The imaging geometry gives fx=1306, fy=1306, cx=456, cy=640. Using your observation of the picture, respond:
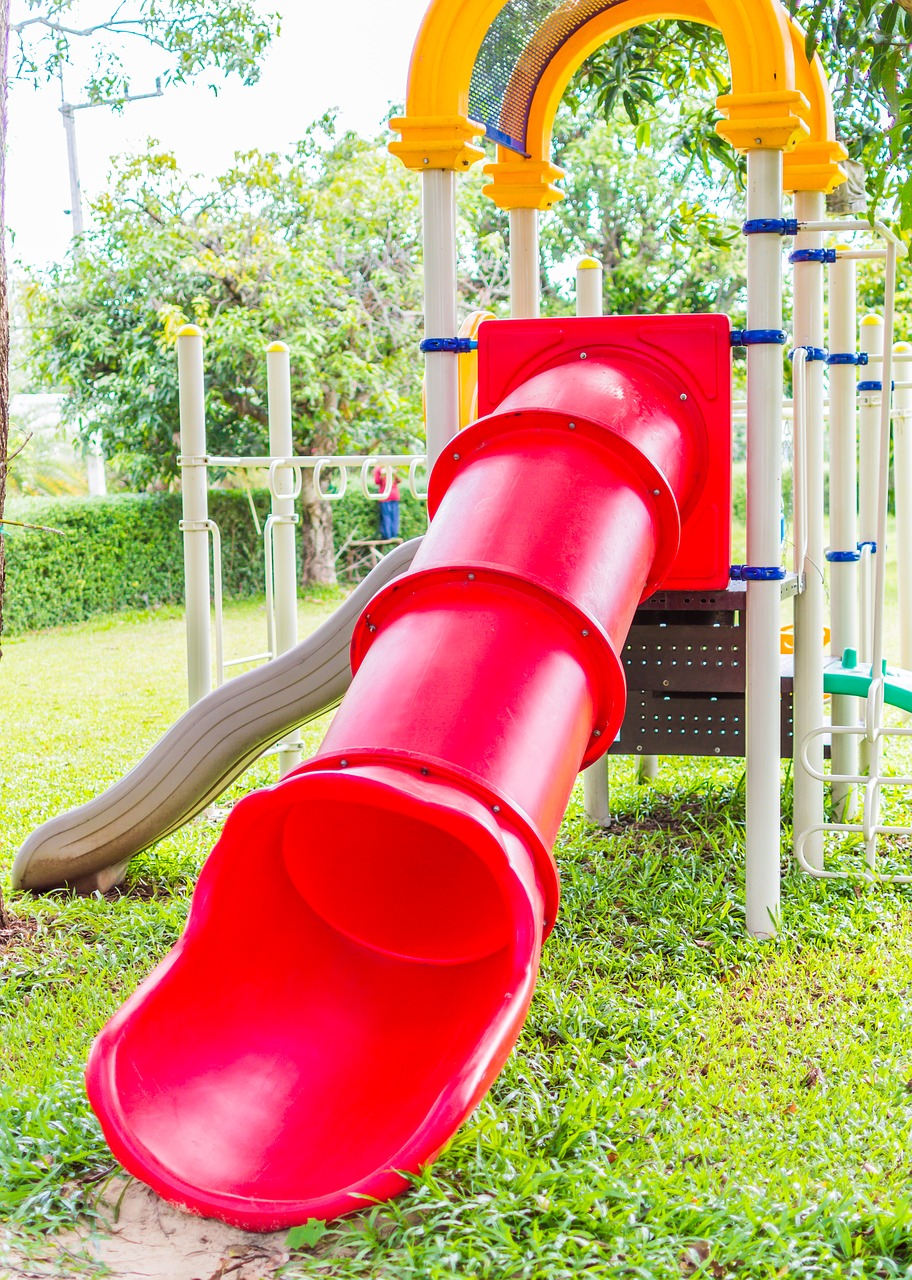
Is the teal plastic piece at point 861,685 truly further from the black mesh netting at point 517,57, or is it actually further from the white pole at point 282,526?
the white pole at point 282,526

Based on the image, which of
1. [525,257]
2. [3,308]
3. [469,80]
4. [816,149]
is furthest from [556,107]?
[3,308]

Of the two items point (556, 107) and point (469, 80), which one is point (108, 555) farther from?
point (469, 80)

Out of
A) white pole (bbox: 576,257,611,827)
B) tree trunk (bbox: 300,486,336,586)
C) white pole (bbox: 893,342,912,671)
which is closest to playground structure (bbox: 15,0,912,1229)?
white pole (bbox: 576,257,611,827)

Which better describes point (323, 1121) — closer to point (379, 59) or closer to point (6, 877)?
point (6, 877)

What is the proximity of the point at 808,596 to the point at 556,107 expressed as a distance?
1.89 meters

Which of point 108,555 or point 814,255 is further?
point 108,555

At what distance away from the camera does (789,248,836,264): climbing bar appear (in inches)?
162

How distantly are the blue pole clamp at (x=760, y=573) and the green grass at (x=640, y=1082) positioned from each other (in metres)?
1.01

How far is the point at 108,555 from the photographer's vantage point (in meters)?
Answer: 14.0

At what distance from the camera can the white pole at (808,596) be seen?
13.6ft

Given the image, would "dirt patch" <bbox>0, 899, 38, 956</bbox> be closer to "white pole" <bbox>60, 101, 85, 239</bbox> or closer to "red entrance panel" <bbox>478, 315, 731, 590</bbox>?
"red entrance panel" <bbox>478, 315, 731, 590</bbox>

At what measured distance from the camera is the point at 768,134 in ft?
11.7

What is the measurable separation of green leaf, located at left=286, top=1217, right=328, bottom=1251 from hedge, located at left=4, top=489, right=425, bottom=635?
35.5 ft

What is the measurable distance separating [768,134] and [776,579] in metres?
1.22
